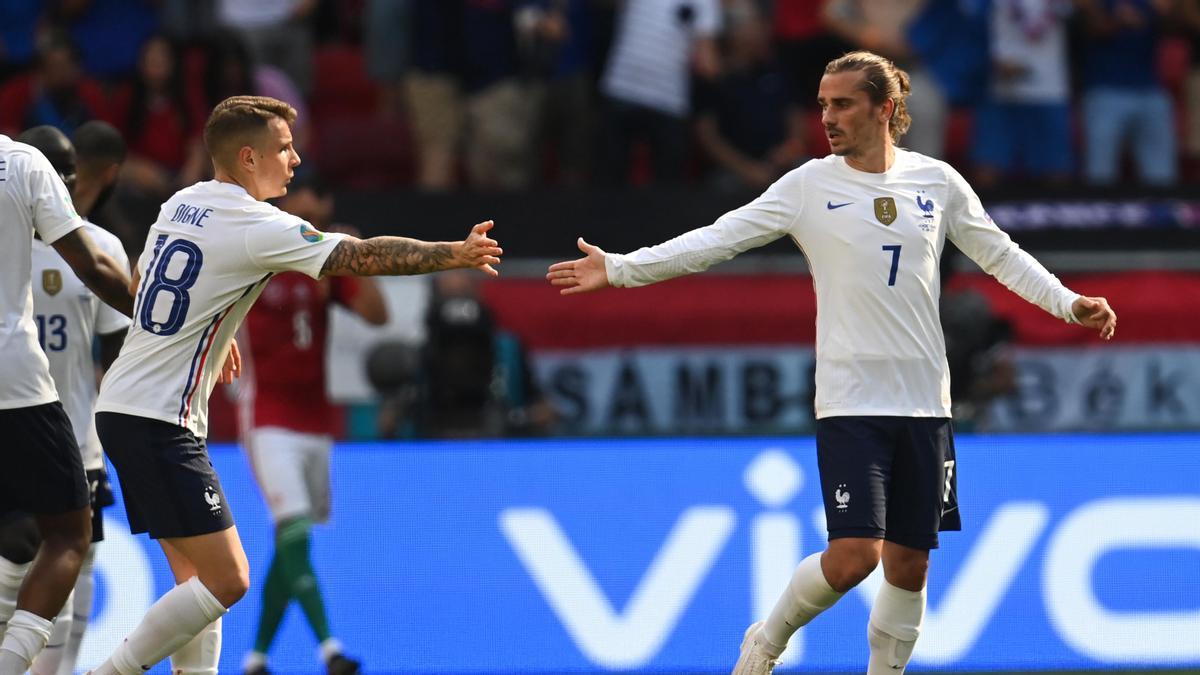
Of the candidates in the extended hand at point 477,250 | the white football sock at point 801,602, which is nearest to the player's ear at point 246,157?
the extended hand at point 477,250

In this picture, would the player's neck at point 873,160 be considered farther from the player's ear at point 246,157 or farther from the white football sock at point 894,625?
the player's ear at point 246,157

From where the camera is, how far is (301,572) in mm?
9000

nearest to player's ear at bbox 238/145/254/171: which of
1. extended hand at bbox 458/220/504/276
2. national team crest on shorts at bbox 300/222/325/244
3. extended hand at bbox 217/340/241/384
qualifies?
national team crest on shorts at bbox 300/222/325/244

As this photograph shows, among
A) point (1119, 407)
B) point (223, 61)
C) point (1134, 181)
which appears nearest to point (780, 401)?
point (1119, 407)

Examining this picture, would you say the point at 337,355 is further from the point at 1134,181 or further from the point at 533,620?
the point at 1134,181

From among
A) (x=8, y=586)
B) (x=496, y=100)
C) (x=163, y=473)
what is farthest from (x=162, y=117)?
(x=163, y=473)

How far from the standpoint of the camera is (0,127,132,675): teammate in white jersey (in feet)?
22.7

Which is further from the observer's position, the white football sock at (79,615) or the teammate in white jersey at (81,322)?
the white football sock at (79,615)

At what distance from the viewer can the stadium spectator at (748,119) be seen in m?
13.8

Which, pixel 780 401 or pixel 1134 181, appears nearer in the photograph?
pixel 780 401

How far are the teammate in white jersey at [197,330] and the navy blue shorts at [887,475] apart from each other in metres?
1.47

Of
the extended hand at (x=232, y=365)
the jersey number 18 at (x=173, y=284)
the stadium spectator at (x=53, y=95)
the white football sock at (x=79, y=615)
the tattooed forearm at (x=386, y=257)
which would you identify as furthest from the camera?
the stadium spectator at (x=53, y=95)

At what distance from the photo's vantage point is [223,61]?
12969 mm

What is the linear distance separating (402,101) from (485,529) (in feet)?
17.8
